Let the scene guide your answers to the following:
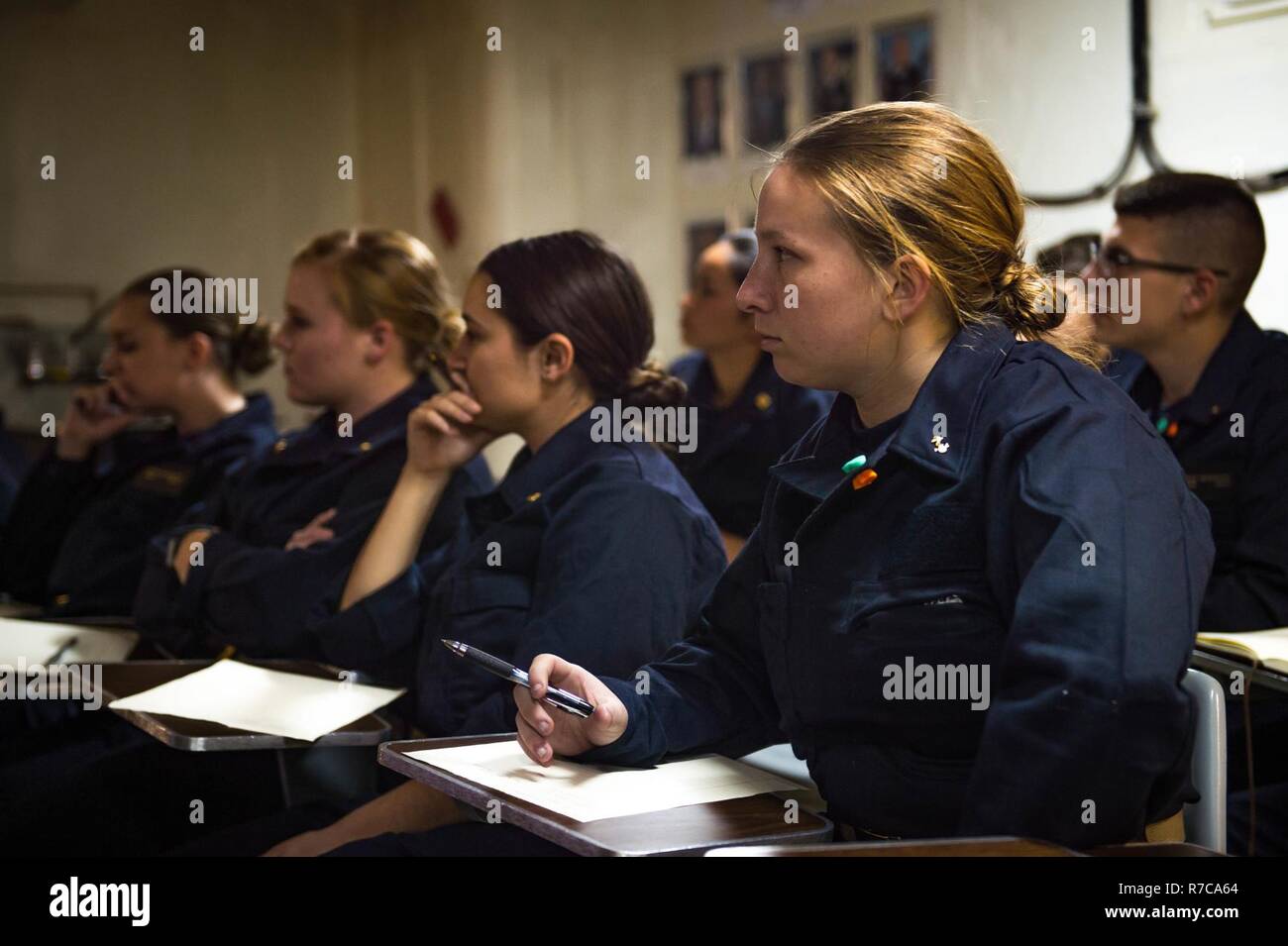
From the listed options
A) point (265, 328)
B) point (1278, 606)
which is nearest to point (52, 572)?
point (265, 328)

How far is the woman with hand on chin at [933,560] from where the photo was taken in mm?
1162

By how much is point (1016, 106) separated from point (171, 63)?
12.6 ft

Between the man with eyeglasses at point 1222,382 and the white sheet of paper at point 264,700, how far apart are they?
1.46 m

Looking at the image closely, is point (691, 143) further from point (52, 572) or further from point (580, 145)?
point (52, 572)

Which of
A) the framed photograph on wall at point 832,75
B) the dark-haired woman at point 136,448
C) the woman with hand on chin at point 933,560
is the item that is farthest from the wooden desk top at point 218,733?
the framed photograph on wall at point 832,75

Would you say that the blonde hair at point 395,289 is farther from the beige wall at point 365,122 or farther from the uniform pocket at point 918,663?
the beige wall at point 365,122

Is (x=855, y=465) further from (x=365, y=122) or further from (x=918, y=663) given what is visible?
(x=365, y=122)

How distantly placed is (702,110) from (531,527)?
12.7 feet

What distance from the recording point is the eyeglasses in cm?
288

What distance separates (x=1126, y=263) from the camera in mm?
2955

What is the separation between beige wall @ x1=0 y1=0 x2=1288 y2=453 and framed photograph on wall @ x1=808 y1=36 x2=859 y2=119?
0.17ft

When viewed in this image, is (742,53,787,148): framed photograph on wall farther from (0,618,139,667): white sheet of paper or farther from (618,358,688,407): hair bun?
(0,618,139,667): white sheet of paper
